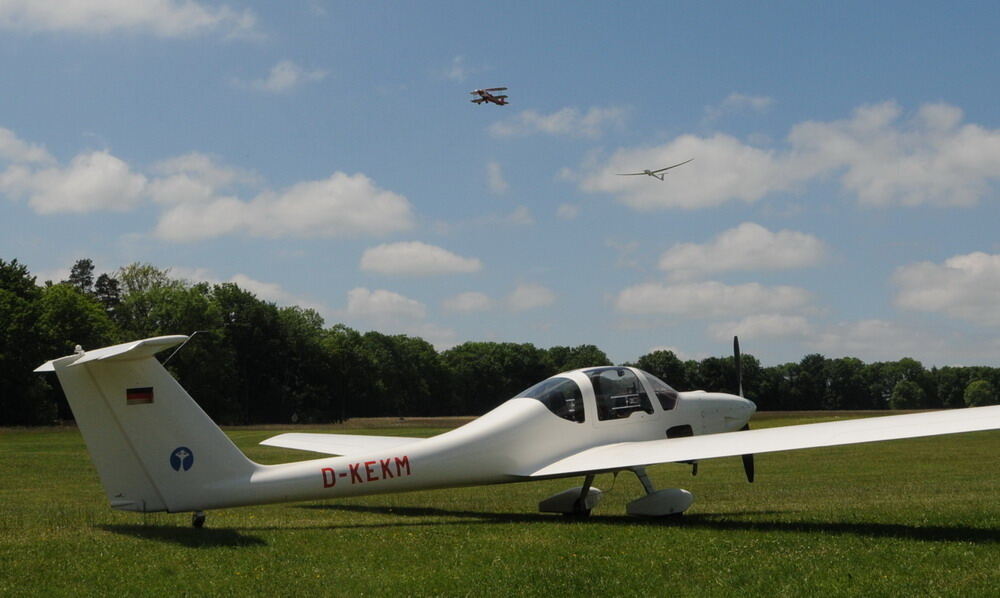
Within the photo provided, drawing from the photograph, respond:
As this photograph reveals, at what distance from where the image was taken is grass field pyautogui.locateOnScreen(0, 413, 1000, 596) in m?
7.22

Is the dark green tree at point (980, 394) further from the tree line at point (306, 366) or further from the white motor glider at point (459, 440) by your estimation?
the white motor glider at point (459, 440)

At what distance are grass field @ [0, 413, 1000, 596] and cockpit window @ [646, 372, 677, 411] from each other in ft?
5.01

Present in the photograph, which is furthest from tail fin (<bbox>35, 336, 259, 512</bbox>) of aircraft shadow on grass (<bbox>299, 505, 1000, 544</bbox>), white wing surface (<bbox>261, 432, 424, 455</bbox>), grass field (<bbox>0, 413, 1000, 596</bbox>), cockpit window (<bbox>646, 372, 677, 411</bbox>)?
cockpit window (<bbox>646, 372, 677, 411</bbox>)

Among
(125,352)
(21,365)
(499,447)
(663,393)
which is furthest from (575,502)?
(21,365)

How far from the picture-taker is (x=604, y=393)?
494 inches

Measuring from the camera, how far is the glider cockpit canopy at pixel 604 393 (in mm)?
12297

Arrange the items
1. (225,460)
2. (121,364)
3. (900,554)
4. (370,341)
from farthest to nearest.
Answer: (370,341), (225,460), (121,364), (900,554)

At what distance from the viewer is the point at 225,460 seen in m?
10.0

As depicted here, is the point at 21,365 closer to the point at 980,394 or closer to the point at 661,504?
the point at 661,504

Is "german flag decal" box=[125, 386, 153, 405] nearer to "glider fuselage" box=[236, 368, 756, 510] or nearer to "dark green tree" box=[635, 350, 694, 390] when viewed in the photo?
"glider fuselage" box=[236, 368, 756, 510]

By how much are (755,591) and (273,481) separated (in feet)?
17.7

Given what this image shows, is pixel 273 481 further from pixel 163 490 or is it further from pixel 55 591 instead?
pixel 55 591

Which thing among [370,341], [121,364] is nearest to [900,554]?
[121,364]

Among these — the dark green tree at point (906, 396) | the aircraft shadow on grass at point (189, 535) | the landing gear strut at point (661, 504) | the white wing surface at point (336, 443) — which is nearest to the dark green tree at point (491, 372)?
the dark green tree at point (906, 396)
